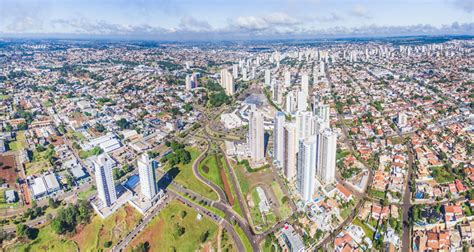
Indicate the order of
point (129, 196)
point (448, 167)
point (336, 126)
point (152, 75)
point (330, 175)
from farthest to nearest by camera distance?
point (152, 75) < point (336, 126) < point (448, 167) < point (330, 175) < point (129, 196)

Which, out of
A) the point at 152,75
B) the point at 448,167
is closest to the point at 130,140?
the point at 448,167


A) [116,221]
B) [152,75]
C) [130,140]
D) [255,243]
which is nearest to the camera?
[255,243]

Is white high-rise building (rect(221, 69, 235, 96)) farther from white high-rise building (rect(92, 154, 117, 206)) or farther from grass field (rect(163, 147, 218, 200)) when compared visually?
white high-rise building (rect(92, 154, 117, 206))

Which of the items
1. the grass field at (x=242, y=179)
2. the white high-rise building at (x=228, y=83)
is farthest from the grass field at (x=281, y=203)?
the white high-rise building at (x=228, y=83)

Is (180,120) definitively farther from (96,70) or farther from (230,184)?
(96,70)

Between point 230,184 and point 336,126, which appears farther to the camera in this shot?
point 336,126

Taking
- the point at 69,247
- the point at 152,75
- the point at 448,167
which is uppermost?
the point at 152,75

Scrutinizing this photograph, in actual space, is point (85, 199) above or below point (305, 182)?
below
